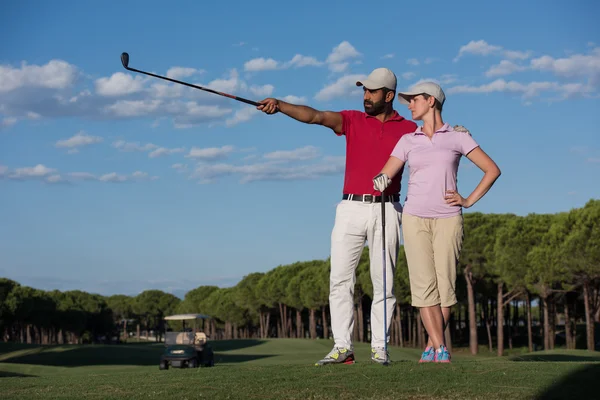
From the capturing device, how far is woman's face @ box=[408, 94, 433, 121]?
10.1 metres

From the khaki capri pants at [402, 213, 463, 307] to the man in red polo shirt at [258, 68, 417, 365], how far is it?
0.32 metres

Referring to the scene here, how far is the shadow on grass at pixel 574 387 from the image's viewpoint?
25.8 feet

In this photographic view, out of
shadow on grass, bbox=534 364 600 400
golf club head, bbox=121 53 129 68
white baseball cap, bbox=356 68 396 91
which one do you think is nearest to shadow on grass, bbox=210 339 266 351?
golf club head, bbox=121 53 129 68

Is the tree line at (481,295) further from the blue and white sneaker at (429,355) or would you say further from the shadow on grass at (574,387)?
the shadow on grass at (574,387)

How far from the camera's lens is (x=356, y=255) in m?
10.3


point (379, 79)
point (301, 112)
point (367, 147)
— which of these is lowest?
point (367, 147)

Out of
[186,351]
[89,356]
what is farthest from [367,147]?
[89,356]

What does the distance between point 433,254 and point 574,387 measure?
7.84ft

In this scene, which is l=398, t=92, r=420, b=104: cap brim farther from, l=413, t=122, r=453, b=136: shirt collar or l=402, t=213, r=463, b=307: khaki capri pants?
l=402, t=213, r=463, b=307: khaki capri pants

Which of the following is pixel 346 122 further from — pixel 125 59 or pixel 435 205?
pixel 125 59

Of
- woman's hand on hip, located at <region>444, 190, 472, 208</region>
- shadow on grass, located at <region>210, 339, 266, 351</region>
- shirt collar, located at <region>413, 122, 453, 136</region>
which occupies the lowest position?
shadow on grass, located at <region>210, 339, 266, 351</region>

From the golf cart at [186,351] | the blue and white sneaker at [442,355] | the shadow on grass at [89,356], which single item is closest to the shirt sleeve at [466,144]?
the blue and white sneaker at [442,355]

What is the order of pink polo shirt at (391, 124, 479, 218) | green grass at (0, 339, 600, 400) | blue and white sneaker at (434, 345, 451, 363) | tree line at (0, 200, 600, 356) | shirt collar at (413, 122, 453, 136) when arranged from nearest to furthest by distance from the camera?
green grass at (0, 339, 600, 400) < pink polo shirt at (391, 124, 479, 218) < shirt collar at (413, 122, 453, 136) < blue and white sneaker at (434, 345, 451, 363) < tree line at (0, 200, 600, 356)

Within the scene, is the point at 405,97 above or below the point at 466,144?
above
